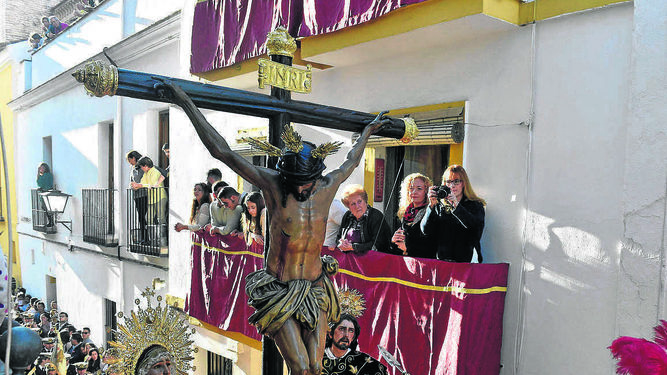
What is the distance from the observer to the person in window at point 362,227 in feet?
18.5

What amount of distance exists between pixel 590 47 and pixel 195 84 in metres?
3.84

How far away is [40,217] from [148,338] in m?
18.1

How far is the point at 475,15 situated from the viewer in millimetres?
5020

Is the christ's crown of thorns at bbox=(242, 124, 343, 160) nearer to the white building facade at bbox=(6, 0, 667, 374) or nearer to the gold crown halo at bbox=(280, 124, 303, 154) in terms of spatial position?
the gold crown halo at bbox=(280, 124, 303, 154)

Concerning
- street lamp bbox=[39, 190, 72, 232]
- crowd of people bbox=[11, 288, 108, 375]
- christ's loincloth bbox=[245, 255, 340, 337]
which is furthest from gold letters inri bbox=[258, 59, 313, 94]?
street lamp bbox=[39, 190, 72, 232]

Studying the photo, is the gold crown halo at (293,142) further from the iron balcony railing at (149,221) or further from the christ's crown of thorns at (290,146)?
the iron balcony railing at (149,221)

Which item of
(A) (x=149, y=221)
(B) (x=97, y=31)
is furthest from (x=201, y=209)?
(B) (x=97, y=31)

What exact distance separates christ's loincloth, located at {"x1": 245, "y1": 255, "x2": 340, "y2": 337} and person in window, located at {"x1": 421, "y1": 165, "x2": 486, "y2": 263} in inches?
113

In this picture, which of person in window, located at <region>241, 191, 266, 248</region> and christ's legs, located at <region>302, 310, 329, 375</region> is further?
person in window, located at <region>241, 191, 266, 248</region>

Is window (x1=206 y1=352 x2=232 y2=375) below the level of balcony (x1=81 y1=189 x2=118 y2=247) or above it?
below

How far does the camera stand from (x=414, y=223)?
5422 millimetres

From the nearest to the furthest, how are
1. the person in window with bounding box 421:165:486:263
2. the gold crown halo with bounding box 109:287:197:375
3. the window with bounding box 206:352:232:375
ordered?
1. the gold crown halo with bounding box 109:287:197:375
2. the person in window with bounding box 421:165:486:263
3. the window with bounding box 206:352:232:375

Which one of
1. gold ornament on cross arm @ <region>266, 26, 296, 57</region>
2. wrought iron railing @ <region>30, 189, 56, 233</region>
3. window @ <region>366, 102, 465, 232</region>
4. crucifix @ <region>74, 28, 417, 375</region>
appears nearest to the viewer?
crucifix @ <region>74, 28, 417, 375</region>

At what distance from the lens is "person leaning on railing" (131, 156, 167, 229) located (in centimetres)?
1104
